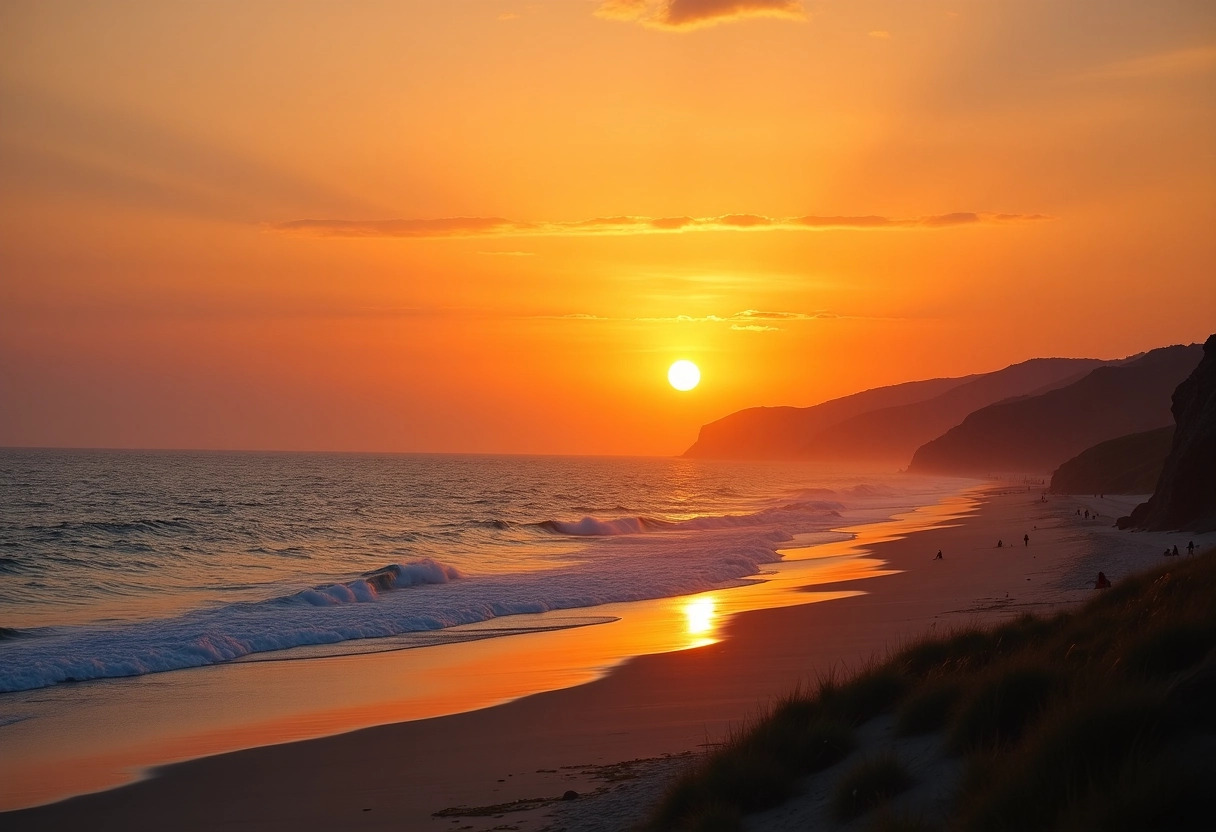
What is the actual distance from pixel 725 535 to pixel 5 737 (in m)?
41.2

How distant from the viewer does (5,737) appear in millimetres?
12398

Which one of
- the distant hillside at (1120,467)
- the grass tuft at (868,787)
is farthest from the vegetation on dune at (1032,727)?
the distant hillside at (1120,467)

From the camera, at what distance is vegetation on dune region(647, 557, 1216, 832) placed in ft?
16.3

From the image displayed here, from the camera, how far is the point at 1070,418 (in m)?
168

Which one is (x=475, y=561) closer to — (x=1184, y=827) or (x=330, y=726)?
(x=330, y=726)

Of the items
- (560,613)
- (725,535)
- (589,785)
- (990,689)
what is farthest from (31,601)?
(725,535)

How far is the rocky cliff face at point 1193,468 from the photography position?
32000 millimetres

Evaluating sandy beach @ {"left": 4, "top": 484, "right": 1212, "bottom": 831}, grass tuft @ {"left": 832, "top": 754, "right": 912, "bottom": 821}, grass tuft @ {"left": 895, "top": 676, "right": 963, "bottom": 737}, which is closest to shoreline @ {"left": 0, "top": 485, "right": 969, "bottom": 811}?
sandy beach @ {"left": 4, "top": 484, "right": 1212, "bottom": 831}

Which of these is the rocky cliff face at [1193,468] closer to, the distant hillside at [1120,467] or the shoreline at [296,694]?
the shoreline at [296,694]

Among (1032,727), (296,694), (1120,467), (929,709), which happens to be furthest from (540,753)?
(1120,467)

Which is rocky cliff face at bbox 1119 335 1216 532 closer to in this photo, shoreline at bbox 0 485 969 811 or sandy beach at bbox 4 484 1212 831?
sandy beach at bbox 4 484 1212 831

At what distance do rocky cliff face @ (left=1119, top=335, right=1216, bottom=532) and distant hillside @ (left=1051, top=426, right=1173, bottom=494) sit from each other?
34218 millimetres

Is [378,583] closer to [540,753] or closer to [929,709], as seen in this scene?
[540,753]

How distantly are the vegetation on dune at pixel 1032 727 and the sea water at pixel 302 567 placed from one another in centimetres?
1316
